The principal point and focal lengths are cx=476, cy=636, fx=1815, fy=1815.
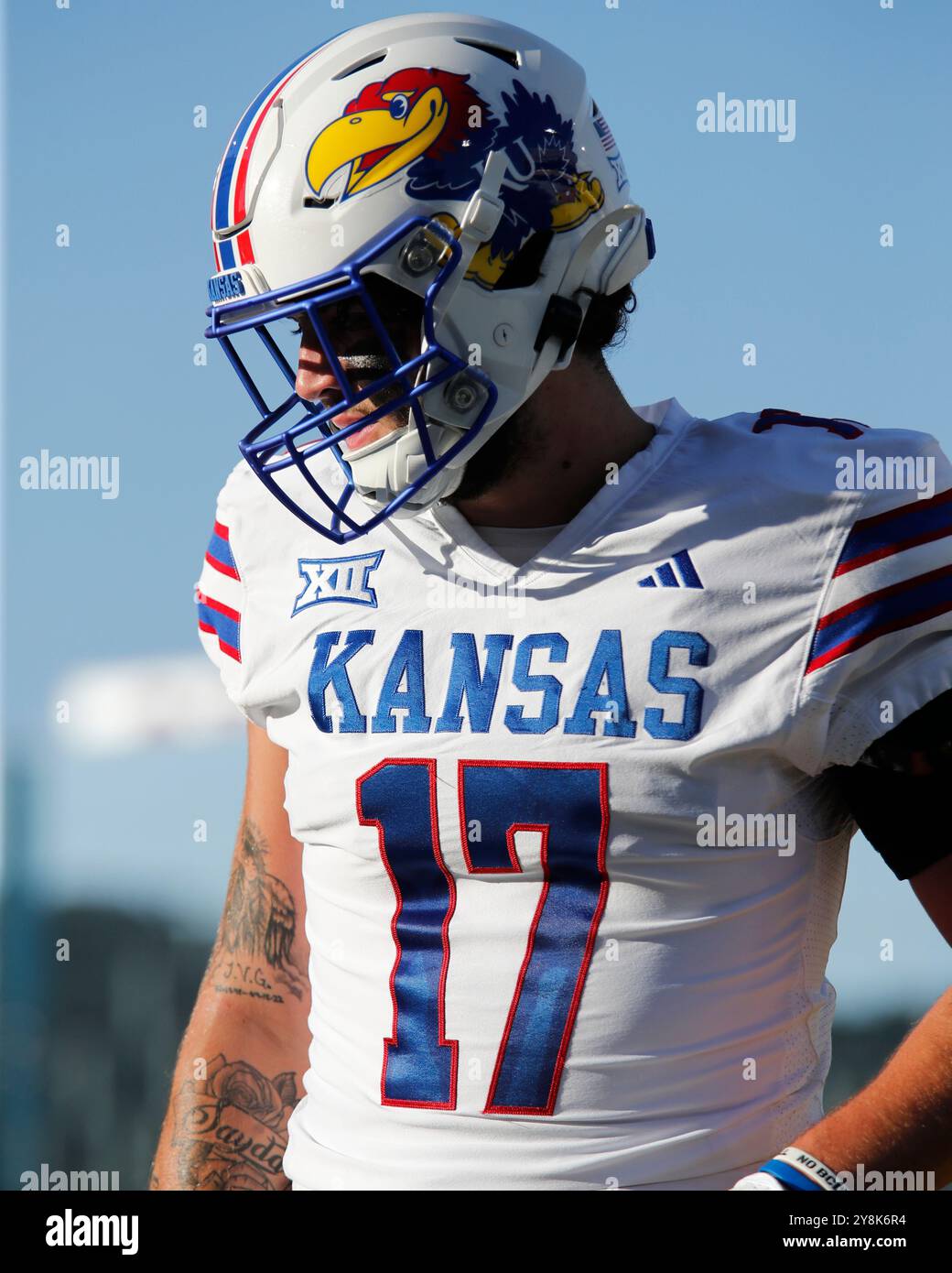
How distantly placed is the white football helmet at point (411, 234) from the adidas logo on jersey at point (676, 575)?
0.28m

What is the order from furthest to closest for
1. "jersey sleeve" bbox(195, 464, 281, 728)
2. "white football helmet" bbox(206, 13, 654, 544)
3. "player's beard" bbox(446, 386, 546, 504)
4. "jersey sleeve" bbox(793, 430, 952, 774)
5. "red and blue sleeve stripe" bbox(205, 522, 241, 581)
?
"red and blue sleeve stripe" bbox(205, 522, 241, 581), "jersey sleeve" bbox(195, 464, 281, 728), "player's beard" bbox(446, 386, 546, 504), "white football helmet" bbox(206, 13, 654, 544), "jersey sleeve" bbox(793, 430, 952, 774)

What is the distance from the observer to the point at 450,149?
2.29 metres

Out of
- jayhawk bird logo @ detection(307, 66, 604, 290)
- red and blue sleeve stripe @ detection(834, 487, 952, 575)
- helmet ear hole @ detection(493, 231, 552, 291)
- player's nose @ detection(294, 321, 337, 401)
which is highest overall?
jayhawk bird logo @ detection(307, 66, 604, 290)

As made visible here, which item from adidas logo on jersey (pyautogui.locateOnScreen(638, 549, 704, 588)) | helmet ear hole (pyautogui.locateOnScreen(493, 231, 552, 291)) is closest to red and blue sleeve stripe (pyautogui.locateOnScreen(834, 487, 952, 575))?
adidas logo on jersey (pyautogui.locateOnScreen(638, 549, 704, 588))

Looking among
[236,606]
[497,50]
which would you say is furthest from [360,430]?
[497,50]

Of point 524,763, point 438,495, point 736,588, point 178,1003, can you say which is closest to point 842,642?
point 736,588

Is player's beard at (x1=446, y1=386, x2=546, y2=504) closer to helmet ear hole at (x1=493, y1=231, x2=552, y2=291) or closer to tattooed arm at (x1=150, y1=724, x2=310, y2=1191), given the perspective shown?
helmet ear hole at (x1=493, y1=231, x2=552, y2=291)

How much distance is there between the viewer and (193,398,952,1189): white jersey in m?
2.15

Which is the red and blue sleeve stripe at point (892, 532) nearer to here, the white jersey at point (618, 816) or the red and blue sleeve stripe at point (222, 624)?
the white jersey at point (618, 816)

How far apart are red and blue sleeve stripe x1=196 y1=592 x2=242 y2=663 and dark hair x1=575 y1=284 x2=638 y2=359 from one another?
62cm

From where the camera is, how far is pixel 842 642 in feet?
7.10

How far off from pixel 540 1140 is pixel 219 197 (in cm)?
126

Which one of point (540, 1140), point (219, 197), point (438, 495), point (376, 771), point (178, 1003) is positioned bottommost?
point (178, 1003)

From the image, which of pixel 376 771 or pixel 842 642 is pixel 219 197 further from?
pixel 842 642
